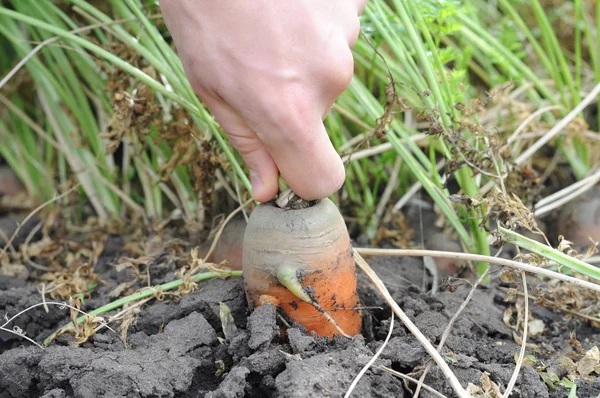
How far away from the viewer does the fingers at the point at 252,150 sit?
1050mm

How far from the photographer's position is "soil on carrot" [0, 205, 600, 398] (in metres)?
1.09

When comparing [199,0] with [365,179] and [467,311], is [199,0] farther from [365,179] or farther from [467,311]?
[365,179]

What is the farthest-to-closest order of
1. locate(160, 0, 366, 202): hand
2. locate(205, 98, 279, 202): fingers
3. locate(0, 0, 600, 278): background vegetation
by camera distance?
locate(0, 0, 600, 278): background vegetation → locate(205, 98, 279, 202): fingers → locate(160, 0, 366, 202): hand

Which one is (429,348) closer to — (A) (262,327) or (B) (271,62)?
(A) (262,327)

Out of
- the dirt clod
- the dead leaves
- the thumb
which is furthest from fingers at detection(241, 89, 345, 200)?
the dead leaves

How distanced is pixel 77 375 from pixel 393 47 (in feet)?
3.16

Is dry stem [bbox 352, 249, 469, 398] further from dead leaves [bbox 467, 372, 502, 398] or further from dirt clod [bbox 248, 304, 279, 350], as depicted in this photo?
Result: dirt clod [bbox 248, 304, 279, 350]

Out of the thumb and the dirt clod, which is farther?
the dirt clod

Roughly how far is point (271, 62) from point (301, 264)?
1.36ft

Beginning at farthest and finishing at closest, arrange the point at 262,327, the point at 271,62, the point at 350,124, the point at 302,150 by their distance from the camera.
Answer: the point at 350,124
the point at 262,327
the point at 302,150
the point at 271,62

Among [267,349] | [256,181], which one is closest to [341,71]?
[256,181]

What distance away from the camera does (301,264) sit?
1.22 metres

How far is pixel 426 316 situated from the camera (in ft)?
4.31

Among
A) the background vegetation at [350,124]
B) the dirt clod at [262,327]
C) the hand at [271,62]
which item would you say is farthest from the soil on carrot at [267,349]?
the hand at [271,62]
